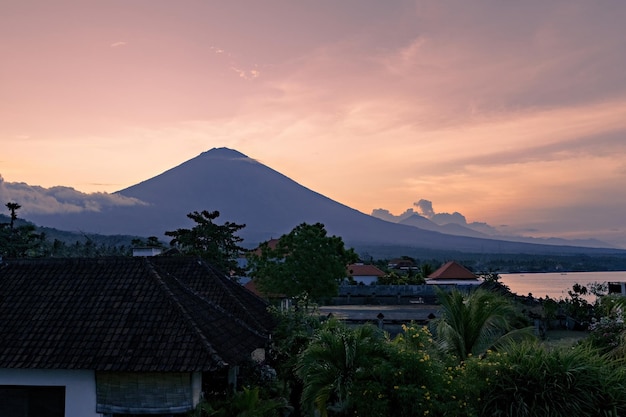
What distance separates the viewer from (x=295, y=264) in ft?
109

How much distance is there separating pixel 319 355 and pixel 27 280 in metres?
9.51

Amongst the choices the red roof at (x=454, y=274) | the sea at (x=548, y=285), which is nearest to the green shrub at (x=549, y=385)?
Result: the red roof at (x=454, y=274)

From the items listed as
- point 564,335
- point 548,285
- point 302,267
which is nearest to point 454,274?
point 302,267

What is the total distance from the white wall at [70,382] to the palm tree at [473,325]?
7.97 metres

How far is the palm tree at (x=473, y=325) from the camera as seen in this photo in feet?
41.3

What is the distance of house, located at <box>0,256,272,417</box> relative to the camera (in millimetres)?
12773

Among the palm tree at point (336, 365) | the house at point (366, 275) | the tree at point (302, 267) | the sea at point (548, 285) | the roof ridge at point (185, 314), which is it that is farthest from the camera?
the sea at point (548, 285)

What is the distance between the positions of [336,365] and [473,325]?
3491 millimetres

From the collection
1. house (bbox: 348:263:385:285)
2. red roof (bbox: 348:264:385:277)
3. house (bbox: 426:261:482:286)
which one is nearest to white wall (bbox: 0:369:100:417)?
house (bbox: 426:261:482:286)

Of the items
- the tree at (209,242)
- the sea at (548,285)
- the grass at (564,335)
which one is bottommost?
the sea at (548,285)

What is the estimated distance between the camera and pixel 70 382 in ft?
43.3

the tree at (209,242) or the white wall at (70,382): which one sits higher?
the tree at (209,242)

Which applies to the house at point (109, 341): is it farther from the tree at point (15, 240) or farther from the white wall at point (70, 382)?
the tree at point (15, 240)

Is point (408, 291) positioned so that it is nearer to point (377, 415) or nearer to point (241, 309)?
point (241, 309)
